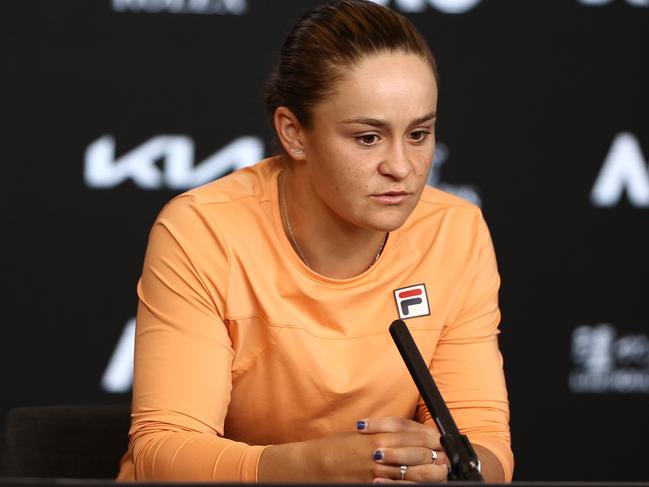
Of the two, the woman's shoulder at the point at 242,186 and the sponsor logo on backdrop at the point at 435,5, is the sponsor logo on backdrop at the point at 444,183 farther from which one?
the woman's shoulder at the point at 242,186

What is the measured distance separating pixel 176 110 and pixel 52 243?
0.41 m

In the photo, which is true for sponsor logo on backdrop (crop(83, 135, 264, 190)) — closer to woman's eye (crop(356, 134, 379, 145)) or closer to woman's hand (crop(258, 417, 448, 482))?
woman's eye (crop(356, 134, 379, 145))

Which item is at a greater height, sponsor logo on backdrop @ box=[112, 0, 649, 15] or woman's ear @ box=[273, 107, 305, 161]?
sponsor logo on backdrop @ box=[112, 0, 649, 15]

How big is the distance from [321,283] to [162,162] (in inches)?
36.4

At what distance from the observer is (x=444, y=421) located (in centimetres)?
107

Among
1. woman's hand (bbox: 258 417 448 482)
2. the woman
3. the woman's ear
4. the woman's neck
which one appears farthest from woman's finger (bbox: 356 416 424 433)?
the woman's ear

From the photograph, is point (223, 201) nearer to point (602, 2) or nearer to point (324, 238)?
point (324, 238)

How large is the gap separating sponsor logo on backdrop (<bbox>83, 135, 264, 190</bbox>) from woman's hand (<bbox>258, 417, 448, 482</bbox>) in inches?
46.4

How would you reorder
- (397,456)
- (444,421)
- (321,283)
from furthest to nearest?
(321,283)
(397,456)
(444,421)

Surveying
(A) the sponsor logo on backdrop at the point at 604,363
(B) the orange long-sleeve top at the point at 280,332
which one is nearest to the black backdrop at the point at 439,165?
(A) the sponsor logo on backdrop at the point at 604,363

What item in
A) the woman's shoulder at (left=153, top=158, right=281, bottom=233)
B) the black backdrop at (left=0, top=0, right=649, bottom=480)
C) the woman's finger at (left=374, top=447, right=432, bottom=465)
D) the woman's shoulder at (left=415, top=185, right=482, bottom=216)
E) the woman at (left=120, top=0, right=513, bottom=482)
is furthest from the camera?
the black backdrop at (left=0, top=0, right=649, bottom=480)

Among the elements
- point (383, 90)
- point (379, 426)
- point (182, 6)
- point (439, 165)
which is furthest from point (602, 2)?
point (379, 426)

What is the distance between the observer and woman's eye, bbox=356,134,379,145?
1503 mm

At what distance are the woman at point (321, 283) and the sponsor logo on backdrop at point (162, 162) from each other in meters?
0.71
